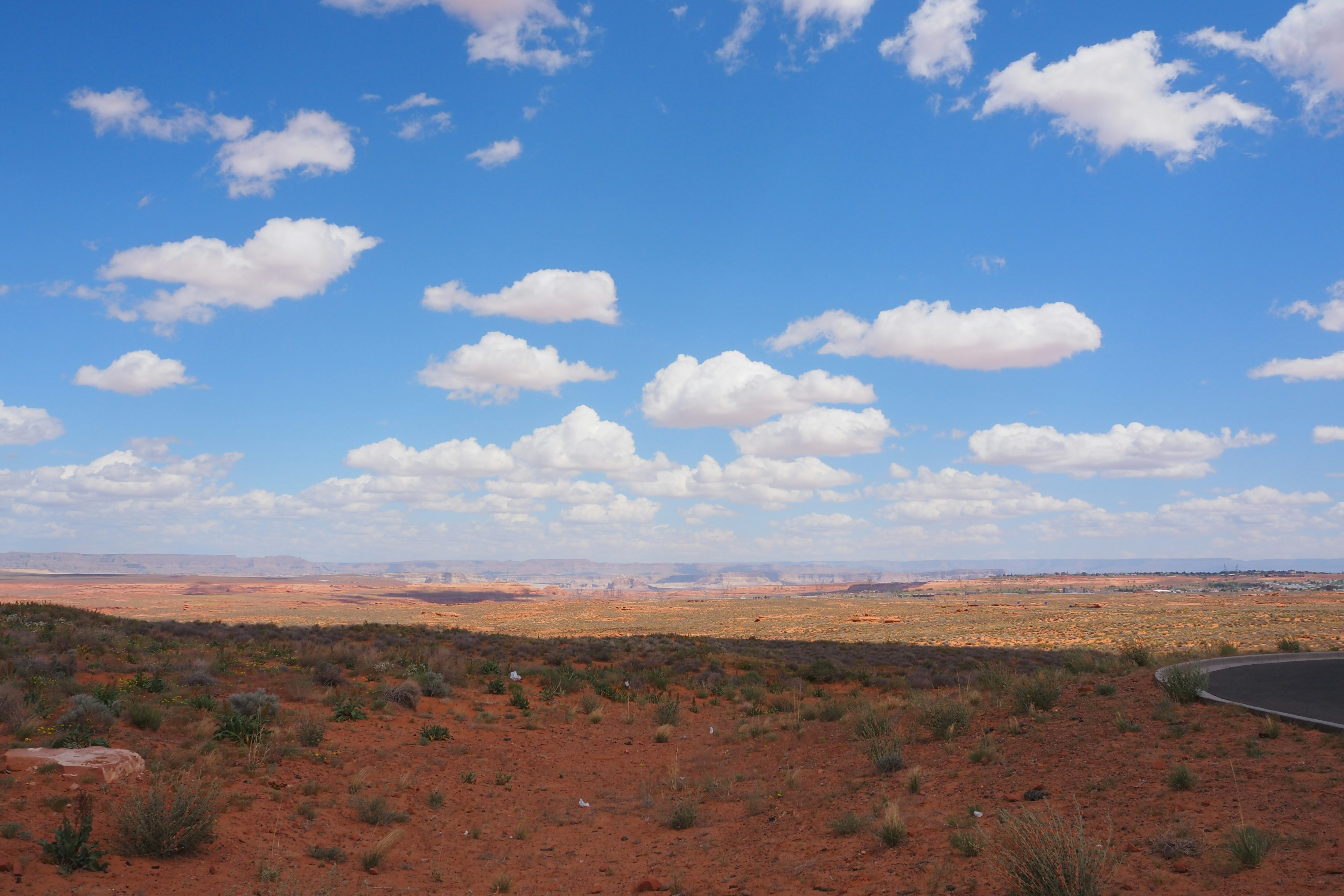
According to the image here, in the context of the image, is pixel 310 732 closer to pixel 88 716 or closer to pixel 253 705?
pixel 253 705

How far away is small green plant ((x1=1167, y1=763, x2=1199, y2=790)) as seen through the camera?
9.45 metres

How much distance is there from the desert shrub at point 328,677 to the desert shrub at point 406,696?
1.43 m

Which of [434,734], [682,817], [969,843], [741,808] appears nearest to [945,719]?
[741,808]

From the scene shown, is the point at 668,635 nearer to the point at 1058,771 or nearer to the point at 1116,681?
the point at 1116,681

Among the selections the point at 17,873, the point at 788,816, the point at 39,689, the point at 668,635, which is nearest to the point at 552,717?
the point at 788,816

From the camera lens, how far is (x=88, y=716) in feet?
40.9

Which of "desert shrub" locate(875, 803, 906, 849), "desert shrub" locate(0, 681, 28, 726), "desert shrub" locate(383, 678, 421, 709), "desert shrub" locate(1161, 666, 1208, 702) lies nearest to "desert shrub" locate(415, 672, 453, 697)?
"desert shrub" locate(383, 678, 421, 709)

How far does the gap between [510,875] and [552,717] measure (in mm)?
9169

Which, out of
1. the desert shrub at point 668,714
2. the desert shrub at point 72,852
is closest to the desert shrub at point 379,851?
the desert shrub at point 72,852

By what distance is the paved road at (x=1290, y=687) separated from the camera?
12.6 metres

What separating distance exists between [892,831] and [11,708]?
13473 mm

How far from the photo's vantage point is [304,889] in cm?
876

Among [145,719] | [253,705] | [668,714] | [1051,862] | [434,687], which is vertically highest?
[1051,862]

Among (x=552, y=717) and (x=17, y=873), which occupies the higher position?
(x=17, y=873)
